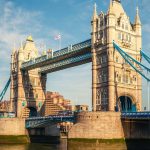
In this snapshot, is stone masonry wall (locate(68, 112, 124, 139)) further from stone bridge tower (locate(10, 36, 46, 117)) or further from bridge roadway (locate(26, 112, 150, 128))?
stone bridge tower (locate(10, 36, 46, 117))

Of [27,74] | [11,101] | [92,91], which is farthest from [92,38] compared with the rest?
[11,101]

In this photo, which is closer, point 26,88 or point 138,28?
point 138,28

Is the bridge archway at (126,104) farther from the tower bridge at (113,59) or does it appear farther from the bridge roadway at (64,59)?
the bridge roadway at (64,59)

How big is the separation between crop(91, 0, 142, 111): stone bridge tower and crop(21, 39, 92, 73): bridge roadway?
395 centimetres

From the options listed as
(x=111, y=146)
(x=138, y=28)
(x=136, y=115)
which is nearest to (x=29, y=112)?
(x=138, y=28)

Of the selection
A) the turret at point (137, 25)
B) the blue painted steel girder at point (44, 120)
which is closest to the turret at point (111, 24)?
the turret at point (137, 25)

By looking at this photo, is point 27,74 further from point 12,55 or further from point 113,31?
point 113,31

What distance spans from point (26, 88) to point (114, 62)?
32962 millimetres

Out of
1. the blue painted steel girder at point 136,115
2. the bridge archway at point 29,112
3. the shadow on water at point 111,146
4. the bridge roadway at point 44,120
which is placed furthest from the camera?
the bridge archway at point 29,112

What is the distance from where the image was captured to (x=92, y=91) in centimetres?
6600

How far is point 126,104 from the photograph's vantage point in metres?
66.2

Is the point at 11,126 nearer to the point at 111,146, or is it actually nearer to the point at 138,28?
the point at 111,146

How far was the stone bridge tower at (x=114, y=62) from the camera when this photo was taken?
62.8m

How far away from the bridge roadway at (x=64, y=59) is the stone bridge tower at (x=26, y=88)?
8.26 ft
